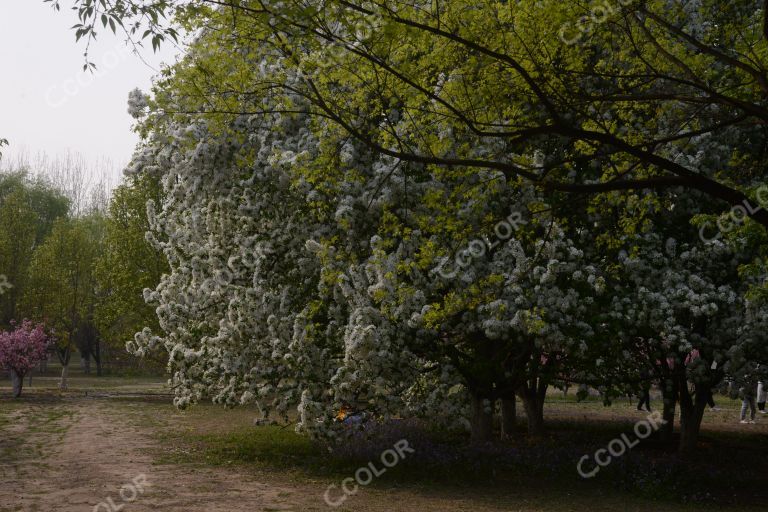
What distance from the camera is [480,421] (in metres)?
18.0

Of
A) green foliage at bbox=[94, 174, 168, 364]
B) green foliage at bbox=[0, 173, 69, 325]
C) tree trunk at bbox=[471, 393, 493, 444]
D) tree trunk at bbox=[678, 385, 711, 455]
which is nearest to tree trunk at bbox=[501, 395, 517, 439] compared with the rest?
tree trunk at bbox=[471, 393, 493, 444]

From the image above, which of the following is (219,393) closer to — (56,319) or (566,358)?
(566,358)

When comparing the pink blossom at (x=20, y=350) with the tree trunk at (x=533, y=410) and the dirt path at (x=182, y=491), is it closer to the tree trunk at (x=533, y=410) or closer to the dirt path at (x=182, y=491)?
the dirt path at (x=182, y=491)

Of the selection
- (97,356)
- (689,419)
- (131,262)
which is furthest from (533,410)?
(97,356)

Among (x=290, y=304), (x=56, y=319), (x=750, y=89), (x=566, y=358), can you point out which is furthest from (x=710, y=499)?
(x=56, y=319)

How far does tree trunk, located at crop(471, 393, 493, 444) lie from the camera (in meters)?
17.5

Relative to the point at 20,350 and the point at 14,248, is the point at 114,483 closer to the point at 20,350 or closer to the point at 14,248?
the point at 20,350

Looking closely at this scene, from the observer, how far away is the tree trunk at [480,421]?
17516 millimetres

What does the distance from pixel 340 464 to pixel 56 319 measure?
34691 millimetres

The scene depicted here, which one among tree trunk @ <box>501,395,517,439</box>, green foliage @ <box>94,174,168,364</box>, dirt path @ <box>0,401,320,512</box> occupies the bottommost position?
dirt path @ <box>0,401,320,512</box>

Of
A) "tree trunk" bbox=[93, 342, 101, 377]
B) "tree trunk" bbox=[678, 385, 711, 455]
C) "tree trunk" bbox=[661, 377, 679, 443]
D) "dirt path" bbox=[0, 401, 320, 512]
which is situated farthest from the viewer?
"tree trunk" bbox=[93, 342, 101, 377]

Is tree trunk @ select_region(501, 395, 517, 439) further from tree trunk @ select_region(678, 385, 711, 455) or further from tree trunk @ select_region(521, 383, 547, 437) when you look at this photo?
tree trunk @ select_region(678, 385, 711, 455)

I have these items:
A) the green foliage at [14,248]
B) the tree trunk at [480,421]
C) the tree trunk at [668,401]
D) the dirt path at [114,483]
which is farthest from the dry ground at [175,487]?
the green foliage at [14,248]

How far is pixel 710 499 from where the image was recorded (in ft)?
45.8
